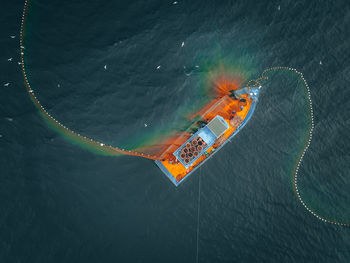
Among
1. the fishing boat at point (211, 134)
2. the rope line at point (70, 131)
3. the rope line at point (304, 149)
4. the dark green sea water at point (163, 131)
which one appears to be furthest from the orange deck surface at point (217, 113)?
the rope line at point (304, 149)

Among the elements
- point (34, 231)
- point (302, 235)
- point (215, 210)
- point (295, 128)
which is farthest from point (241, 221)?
point (34, 231)

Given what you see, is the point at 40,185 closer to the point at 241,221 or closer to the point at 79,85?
the point at 79,85

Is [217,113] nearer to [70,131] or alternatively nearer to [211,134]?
[211,134]

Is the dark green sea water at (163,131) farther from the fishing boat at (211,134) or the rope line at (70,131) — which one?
the fishing boat at (211,134)

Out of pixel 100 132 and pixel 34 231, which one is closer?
pixel 34 231

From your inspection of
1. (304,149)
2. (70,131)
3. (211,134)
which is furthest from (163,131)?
(304,149)
